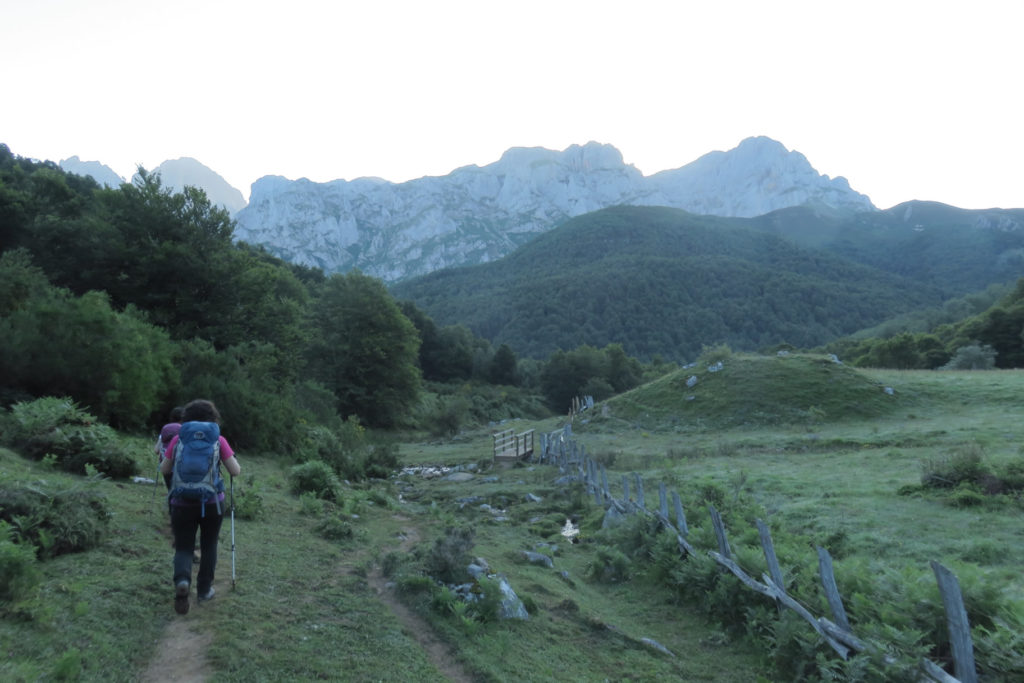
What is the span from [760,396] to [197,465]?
32157 mm

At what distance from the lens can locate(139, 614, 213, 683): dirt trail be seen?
4.49 metres

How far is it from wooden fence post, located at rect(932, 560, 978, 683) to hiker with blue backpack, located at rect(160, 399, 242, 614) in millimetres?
6772

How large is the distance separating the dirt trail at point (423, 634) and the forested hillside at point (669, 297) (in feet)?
358

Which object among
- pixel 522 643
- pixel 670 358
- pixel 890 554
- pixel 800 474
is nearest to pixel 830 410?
pixel 800 474

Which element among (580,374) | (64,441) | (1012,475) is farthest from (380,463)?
(580,374)

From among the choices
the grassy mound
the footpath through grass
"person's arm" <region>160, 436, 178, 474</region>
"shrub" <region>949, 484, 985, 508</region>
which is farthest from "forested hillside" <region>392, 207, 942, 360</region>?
"person's arm" <region>160, 436, 178, 474</region>

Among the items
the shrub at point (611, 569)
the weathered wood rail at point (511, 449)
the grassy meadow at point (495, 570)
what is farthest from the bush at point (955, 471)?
the weathered wood rail at point (511, 449)

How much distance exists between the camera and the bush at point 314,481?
13039 mm

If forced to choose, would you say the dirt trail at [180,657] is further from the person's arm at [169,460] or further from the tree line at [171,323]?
the tree line at [171,323]

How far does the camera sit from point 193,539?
5.87 meters

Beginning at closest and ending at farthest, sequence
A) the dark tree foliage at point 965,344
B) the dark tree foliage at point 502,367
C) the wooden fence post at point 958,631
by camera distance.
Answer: the wooden fence post at point 958,631 → the dark tree foliage at point 965,344 → the dark tree foliage at point 502,367

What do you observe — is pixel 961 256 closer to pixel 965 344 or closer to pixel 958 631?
pixel 965 344

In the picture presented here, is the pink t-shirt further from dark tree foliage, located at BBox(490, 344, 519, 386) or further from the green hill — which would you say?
the green hill

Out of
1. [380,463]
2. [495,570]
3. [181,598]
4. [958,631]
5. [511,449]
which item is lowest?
[511,449]
